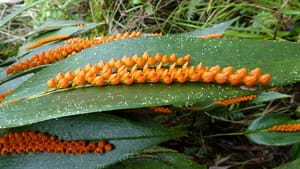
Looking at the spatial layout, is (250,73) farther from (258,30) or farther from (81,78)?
(258,30)

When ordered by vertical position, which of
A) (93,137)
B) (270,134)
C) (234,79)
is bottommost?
(270,134)

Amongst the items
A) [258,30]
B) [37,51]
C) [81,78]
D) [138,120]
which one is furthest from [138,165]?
[258,30]

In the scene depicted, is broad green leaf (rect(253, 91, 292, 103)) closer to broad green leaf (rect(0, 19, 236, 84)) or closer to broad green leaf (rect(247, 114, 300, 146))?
broad green leaf (rect(247, 114, 300, 146))

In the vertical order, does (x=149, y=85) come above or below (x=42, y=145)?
above

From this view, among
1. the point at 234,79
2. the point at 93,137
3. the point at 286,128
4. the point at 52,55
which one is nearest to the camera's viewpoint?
the point at 234,79

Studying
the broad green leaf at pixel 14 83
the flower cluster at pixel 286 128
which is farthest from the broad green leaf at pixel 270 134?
the broad green leaf at pixel 14 83

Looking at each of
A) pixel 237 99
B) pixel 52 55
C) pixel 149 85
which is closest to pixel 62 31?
pixel 52 55

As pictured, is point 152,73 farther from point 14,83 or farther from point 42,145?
point 14,83

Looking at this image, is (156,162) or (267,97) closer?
(156,162)

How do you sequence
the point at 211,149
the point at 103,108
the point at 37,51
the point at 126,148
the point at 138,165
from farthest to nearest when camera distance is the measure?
the point at 211,149 < the point at 37,51 < the point at 138,165 < the point at 126,148 < the point at 103,108
